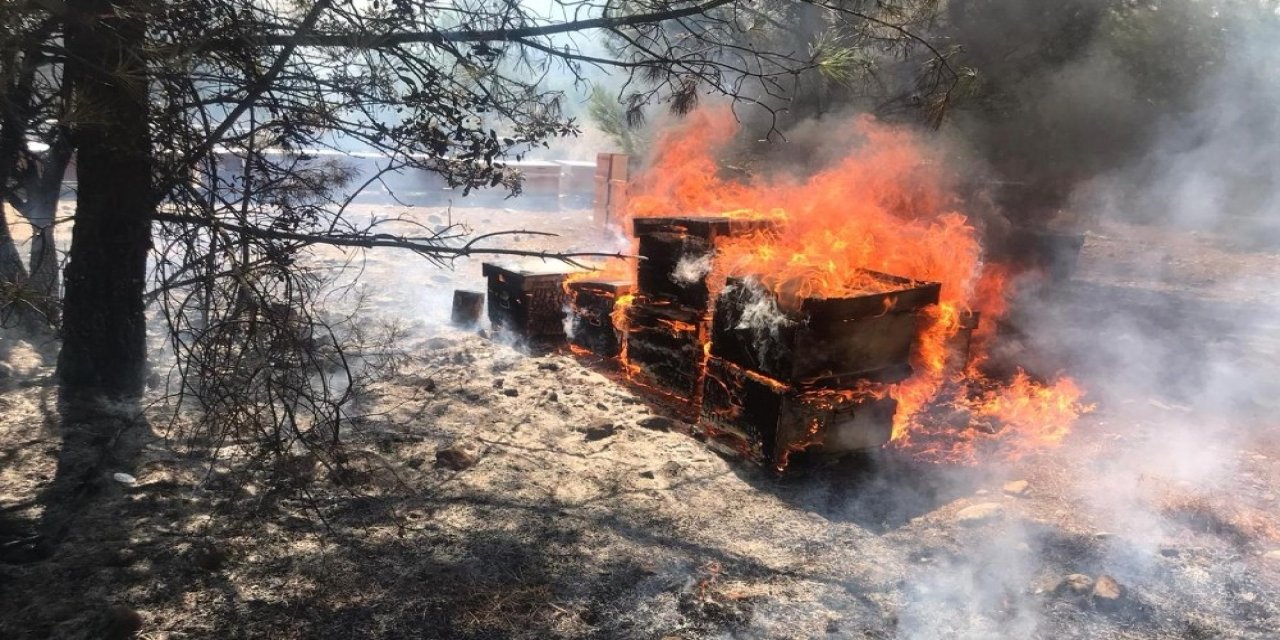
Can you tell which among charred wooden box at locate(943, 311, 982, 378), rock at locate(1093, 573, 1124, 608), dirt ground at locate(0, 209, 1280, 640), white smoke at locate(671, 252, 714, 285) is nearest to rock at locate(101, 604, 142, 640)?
dirt ground at locate(0, 209, 1280, 640)

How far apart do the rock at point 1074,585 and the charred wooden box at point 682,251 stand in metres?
3.44

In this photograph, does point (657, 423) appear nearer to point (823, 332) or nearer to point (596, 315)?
point (823, 332)

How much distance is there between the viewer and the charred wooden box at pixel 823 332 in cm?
479

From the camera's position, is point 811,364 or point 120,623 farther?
point 811,364

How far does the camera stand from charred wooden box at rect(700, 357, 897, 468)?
488 cm

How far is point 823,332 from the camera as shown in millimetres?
4812

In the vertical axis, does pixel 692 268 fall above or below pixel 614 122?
below

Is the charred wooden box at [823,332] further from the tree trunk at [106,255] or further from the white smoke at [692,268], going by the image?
the tree trunk at [106,255]

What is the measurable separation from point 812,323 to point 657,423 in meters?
1.57

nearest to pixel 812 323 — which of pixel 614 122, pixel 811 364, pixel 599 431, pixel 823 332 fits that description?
pixel 823 332

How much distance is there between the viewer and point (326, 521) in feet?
12.8

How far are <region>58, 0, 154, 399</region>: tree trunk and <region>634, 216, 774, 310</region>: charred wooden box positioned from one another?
354 centimetres

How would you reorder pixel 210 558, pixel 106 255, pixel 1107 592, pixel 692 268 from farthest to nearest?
1. pixel 692 268
2. pixel 106 255
3. pixel 1107 592
4. pixel 210 558

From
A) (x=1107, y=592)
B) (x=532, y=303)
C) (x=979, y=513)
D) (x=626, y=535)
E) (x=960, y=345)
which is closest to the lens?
(x=1107, y=592)
